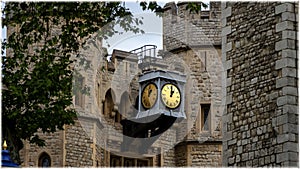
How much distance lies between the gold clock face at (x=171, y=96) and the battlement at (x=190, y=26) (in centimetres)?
125

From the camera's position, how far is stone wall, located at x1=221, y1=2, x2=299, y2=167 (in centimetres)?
2195

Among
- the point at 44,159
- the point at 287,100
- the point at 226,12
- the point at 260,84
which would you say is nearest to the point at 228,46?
the point at 226,12

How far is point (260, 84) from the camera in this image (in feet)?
74.3

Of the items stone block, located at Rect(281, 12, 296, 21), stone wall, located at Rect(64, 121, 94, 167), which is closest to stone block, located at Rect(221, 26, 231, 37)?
stone block, located at Rect(281, 12, 296, 21)

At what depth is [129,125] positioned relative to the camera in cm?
3988

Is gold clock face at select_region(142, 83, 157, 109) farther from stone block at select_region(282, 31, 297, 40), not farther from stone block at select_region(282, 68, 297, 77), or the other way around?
stone block at select_region(282, 68, 297, 77)

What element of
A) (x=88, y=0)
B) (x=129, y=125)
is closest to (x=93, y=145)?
(x=129, y=125)

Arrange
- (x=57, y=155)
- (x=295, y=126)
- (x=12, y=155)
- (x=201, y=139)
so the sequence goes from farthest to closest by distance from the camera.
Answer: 1. (x=201, y=139)
2. (x=57, y=155)
3. (x=12, y=155)
4. (x=295, y=126)

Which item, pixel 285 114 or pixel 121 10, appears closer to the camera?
pixel 285 114

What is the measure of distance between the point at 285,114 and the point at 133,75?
60.1ft

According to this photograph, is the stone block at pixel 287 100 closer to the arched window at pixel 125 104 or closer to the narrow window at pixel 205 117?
the narrow window at pixel 205 117

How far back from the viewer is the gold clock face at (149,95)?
38781 millimetres

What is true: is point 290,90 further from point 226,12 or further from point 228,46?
point 226,12

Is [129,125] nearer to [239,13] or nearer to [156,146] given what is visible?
[156,146]
